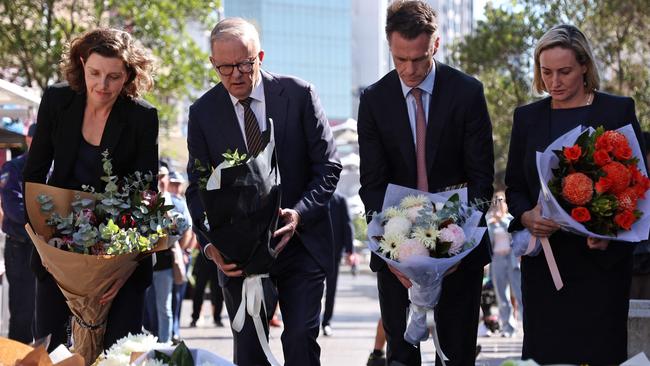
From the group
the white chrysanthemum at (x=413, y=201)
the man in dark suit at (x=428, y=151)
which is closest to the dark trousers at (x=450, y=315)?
the man in dark suit at (x=428, y=151)

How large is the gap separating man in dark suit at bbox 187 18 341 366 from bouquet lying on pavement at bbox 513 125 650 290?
1.28 metres

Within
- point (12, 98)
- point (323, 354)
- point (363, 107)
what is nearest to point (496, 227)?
point (323, 354)

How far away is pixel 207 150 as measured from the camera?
7332mm

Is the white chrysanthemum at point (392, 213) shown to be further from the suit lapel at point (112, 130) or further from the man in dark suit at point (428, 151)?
the suit lapel at point (112, 130)

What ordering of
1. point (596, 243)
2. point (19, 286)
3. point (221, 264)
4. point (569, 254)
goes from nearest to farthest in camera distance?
point (596, 243)
point (221, 264)
point (569, 254)
point (19, 286)

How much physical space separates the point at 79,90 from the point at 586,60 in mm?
2796

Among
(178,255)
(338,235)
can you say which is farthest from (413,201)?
(338,235)

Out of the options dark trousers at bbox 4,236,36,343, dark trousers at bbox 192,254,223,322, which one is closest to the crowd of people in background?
dark trousers at bbox 4,236,36,343

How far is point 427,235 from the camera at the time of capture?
21.3 feet

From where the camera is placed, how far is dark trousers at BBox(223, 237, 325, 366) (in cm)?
704

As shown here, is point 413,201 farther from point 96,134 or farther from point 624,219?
point 96,134

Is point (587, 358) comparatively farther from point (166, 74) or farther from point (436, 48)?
point (166, 74)

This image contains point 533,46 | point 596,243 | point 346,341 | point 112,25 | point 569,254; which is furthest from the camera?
point 533,46

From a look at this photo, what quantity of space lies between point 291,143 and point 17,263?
5.85m
